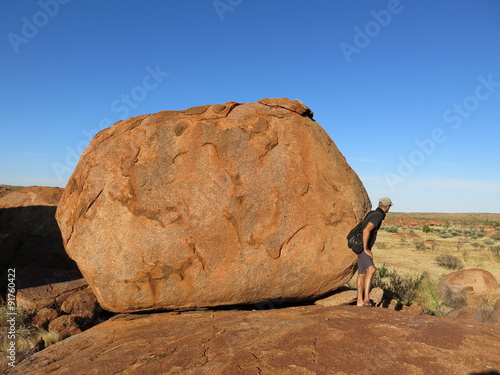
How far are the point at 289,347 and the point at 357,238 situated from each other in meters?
2.55

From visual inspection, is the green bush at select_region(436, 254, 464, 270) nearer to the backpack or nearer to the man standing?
the man standing

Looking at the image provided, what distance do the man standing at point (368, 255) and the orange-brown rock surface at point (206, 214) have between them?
25cm

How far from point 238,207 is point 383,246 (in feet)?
55.7

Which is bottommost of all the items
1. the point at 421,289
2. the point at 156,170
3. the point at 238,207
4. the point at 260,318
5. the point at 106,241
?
the point at 421,289

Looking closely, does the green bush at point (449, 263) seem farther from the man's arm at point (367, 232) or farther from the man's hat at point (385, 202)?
the man's arm at point (367, 232)

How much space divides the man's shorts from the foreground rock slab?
919 mm

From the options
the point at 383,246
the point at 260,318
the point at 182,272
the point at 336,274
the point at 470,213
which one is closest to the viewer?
the point at 260,318

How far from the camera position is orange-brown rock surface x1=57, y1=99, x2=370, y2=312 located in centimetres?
527

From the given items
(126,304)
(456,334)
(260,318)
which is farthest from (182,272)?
(456,334)

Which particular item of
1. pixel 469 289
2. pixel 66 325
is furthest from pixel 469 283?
pixel 66 325

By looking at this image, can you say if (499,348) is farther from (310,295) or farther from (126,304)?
(126,304)

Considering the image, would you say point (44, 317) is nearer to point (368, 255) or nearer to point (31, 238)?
point (31, 238)

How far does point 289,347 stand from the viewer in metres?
3.53

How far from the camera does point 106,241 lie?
17.4ft
